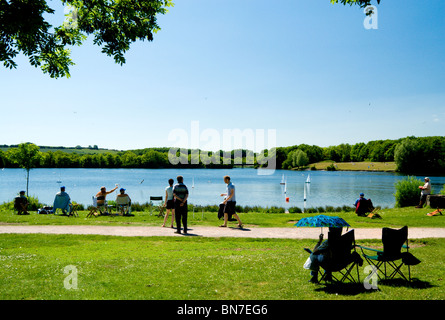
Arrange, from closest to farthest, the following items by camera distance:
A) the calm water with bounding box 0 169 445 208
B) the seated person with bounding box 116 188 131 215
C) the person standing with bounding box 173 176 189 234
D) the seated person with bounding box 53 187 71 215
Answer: the person standing with bounding box 173 176 189 234, the seated person with bounding box 53 187 71 215, the seated person with bounding box 116 188 131 215, the calm water with bounding box 0 169 445 208

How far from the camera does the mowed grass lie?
587 centimetres

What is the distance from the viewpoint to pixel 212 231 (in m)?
13.5

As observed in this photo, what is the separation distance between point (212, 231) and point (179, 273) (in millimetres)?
6442

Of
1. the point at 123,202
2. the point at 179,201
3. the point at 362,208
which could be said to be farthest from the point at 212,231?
the point at 362,208

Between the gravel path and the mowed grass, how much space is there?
1.72 metres

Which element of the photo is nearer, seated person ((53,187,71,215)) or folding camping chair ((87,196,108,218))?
folding camping chair ((87,196,108,218))

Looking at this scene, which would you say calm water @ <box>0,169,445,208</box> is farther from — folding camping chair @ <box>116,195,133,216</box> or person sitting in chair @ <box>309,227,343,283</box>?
person sitting in chair @ <box>309,227,343,283</box>

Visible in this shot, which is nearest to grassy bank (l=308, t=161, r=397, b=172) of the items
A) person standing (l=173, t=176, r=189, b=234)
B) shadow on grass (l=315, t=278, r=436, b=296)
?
person standing (l=173, t=176, r=189, b=234)

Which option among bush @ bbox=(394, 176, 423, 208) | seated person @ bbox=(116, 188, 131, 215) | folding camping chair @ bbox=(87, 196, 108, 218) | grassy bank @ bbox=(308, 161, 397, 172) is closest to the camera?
folding camping chair @ bbox=(87, 196, 108, 218)

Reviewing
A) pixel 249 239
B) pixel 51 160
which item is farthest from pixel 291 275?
pixel 51 160

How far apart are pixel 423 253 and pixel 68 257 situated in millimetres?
9864

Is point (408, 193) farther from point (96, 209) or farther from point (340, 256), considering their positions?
point (340, 256)

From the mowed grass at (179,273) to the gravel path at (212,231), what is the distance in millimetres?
1716

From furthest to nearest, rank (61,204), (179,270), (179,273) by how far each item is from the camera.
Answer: (61,204)
(179,270)
(179,273)
